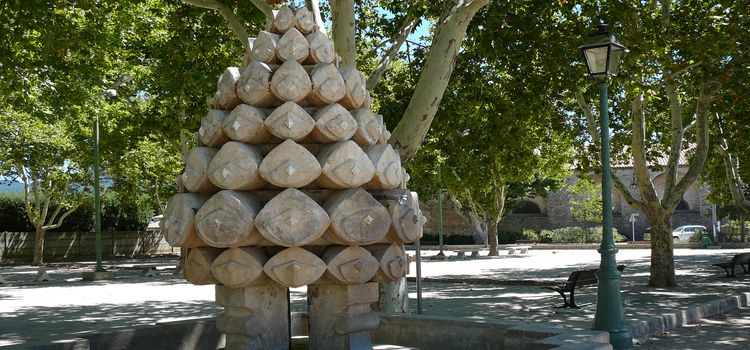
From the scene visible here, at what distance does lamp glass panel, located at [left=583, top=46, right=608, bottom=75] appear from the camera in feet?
30.4

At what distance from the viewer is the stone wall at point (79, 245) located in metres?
38.1

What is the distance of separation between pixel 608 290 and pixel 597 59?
287cm

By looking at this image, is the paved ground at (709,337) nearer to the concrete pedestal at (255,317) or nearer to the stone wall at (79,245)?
the concrete pedestal at (255,317)

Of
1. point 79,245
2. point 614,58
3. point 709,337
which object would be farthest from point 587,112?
point 79,245

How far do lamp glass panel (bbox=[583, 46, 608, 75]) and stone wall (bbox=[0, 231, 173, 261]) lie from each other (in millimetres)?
35763

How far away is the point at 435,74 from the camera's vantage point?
10328 millimetres

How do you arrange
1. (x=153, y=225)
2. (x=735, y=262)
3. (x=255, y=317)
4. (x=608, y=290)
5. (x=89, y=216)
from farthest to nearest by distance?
(x=153, y=225) → (x=89, y=216) → (x=735, y=262) → (x=608, y=290) → (x=255, y=317)

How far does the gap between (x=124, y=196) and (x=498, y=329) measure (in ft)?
113

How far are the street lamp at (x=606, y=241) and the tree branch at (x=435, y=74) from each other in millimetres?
1817

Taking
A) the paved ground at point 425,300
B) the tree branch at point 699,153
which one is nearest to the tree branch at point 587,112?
the tree branch at point 699,153

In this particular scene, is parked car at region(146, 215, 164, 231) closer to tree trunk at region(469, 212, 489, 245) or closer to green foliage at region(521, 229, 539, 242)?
tree trunk at region(469, 212, 489, 245)

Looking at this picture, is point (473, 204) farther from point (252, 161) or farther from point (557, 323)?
point (252, 161)

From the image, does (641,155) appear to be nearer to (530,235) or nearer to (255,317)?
(255,317)

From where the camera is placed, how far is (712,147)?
857 inches
